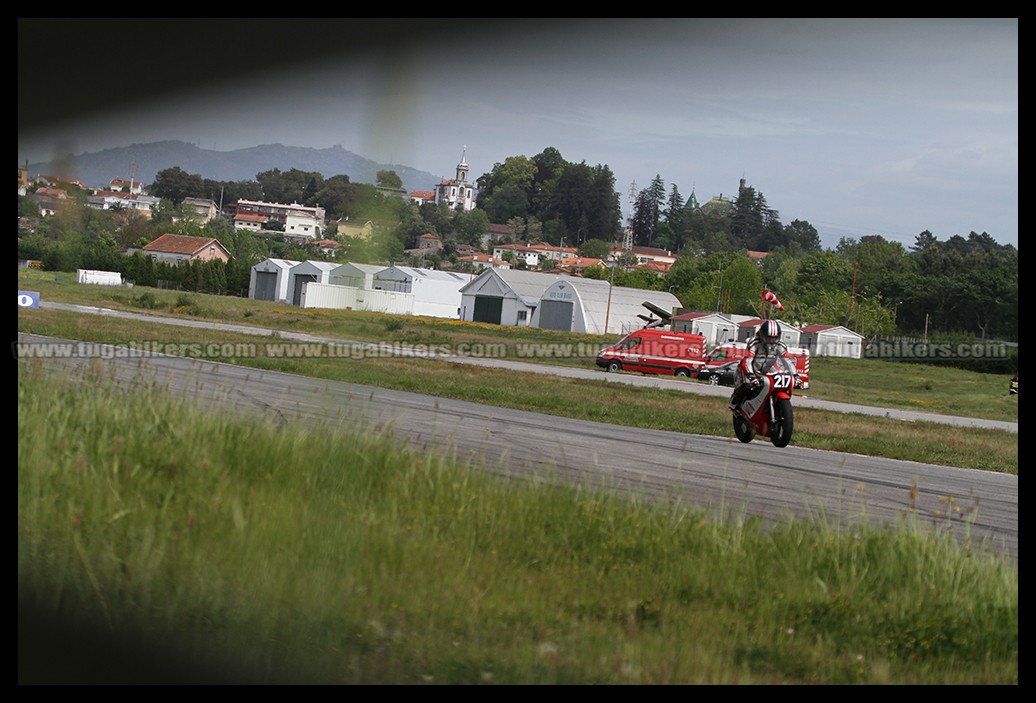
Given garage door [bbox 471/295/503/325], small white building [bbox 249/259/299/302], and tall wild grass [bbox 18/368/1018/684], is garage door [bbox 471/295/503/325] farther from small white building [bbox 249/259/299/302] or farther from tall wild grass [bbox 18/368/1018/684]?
small white building [bbox 249/259/299/302]

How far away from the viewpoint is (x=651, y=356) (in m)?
44.2

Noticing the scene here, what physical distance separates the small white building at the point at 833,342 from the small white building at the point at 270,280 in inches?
2906

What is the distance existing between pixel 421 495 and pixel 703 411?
18.3 meters

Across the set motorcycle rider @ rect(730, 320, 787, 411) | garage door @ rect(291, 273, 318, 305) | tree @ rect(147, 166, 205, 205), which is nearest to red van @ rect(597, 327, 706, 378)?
motorcycle rider @ rect(730, 320, 787, 411)

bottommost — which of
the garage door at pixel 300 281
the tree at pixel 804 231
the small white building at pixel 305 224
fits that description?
the garage door at pixel 300 281

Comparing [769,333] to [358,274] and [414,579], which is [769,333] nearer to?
[414,579]

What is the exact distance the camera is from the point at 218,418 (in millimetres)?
7848

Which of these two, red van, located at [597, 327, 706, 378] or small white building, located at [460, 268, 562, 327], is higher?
small white building, located at [460, 268, 562, 327]

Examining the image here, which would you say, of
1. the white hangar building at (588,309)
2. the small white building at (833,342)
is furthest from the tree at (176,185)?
the small white building at (833,342)

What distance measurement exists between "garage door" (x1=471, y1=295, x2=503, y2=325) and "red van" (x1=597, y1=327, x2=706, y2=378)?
33.4m

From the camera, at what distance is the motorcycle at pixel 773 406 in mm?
16266

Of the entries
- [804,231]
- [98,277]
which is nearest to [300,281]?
[98,277]

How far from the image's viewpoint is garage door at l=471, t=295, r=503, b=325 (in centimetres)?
7738

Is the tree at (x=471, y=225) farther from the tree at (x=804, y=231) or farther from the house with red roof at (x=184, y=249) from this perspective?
the tree at (x=804, y=231)
